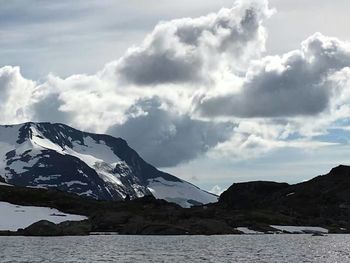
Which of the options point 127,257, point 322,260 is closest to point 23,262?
point 127,257

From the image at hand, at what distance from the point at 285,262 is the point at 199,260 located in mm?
13351

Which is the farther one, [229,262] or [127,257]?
[127,257]

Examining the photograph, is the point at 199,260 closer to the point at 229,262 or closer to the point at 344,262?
the point at 229,262

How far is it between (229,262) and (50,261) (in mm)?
26979

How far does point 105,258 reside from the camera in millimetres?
102062

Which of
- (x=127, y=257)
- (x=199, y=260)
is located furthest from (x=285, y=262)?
(x=127, y=257)

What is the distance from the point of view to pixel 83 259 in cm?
9981

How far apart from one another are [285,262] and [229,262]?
852cm

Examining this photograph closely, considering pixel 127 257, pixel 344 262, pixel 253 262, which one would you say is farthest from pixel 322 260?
pixel 127 257

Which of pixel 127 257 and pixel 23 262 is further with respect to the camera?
pixel 127 257

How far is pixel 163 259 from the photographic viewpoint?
99.9 metres

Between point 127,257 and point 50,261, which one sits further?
point 127,257

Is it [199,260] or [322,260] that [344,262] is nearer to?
[322,260]

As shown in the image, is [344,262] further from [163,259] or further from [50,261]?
[50,261]
